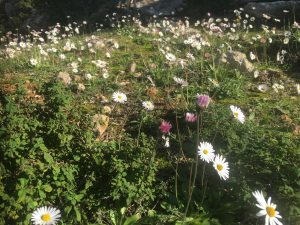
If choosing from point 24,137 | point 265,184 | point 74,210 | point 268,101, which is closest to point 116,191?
point 74,210

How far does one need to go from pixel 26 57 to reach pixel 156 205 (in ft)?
15.3

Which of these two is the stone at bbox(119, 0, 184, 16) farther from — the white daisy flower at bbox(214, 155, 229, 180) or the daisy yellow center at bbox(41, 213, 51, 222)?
the daisy yellow center at bbox(41, 213, 51, 222)

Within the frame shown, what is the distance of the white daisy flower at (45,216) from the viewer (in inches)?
101

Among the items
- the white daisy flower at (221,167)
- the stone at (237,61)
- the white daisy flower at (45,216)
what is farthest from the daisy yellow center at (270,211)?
the stone at (237,61)

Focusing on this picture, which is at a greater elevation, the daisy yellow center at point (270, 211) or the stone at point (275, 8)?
the daisy yellow center at point (270, 211)

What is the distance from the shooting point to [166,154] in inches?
161

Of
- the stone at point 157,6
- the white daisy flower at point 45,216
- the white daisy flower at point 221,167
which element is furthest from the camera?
the stone at point 157,6

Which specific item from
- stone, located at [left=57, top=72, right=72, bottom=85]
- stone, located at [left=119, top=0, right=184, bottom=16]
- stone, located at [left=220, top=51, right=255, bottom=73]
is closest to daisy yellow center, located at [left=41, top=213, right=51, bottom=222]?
stone, located at [left=57, top=72, right=72, bottom=85]

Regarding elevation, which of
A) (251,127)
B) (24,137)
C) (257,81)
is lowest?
(257,81)

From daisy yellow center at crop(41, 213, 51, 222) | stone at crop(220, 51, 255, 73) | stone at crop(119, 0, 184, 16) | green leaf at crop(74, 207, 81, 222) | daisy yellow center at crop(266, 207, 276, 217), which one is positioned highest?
daisy yellow center at crop(41, 213, 51, 222)

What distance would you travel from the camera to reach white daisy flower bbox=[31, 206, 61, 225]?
256cm

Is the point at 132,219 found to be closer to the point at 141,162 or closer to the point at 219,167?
the point at 141,162

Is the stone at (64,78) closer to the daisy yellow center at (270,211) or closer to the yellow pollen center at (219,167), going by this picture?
the yellow pollen center at (219,167)

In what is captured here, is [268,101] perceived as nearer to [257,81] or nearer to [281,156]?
[257,81]
